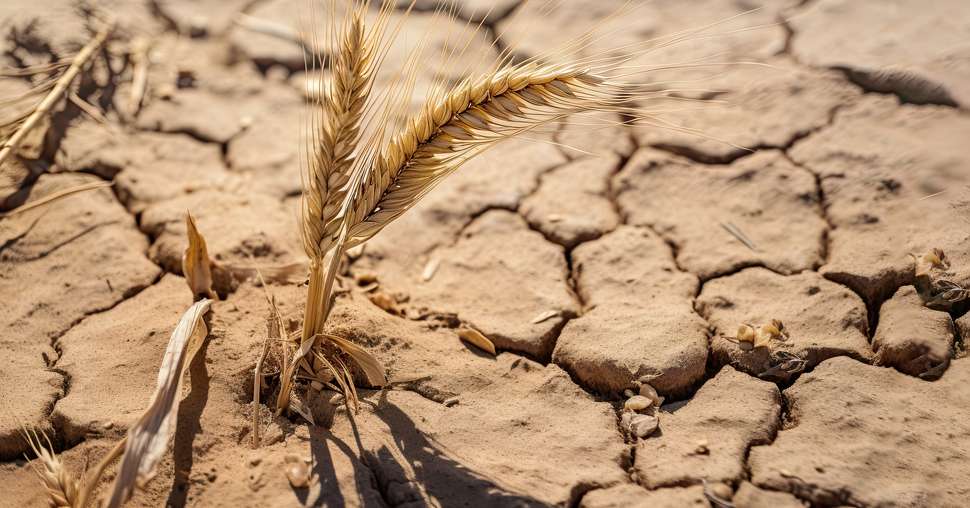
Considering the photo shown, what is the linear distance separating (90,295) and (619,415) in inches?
63.7

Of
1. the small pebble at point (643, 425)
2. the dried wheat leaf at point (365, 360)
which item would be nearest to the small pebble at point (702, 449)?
the small pebble at point (643, 425)

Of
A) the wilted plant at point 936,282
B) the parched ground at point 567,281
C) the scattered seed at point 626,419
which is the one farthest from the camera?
the wilted plant at point 936,282

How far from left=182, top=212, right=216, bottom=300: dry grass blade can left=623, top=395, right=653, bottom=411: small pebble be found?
122 cm

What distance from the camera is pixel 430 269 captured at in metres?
2.49

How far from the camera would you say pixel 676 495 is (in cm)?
168

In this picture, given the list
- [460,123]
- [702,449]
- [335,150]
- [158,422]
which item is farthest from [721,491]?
[158,422]

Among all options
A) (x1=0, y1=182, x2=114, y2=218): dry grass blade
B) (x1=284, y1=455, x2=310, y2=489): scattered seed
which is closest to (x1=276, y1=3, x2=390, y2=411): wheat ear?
(x1=284, y1=455, x2=310, y2=489): scattered seed

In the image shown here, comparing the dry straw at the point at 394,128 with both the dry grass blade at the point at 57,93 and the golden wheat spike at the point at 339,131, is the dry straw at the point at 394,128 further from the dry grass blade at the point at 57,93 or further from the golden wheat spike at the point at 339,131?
the dry grass blade at the point at 57,93

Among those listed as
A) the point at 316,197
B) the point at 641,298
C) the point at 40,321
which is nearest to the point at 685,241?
the point at 641,298

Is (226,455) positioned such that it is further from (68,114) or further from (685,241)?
(68,114)

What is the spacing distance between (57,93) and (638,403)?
253 cm

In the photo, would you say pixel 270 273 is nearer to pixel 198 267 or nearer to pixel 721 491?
pixel 198 267

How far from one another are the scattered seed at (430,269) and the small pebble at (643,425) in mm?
865

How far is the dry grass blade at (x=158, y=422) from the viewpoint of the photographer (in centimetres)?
153
